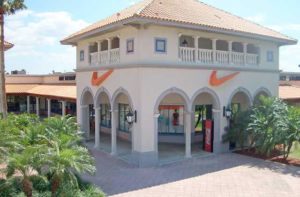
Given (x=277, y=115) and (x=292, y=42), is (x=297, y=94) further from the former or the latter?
(x=277, y=115)

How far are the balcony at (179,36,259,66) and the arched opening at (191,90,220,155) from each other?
2.00 meters

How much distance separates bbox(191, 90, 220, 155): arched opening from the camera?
68.2 feet

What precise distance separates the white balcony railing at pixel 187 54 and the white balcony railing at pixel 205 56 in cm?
55

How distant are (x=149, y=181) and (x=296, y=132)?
832cm

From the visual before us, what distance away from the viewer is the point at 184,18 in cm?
1847

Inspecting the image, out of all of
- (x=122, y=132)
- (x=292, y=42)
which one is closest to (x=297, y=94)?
(x=292, y=42)

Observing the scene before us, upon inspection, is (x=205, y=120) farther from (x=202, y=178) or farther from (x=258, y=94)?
(x=202, y=178)

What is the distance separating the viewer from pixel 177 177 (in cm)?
1623

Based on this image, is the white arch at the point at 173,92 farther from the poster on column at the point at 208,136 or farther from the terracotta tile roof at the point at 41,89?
the terracotta tile roof at the point at 41,89

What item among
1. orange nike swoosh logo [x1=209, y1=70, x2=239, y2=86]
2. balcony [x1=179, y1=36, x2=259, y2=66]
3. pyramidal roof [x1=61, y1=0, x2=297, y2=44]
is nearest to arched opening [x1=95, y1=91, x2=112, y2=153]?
pyramidal roof [x1=61, y1=0, x2=297, y2=44]

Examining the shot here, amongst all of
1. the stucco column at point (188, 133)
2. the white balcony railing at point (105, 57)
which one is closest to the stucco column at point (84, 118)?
the white balcony railing at point (105, 57)

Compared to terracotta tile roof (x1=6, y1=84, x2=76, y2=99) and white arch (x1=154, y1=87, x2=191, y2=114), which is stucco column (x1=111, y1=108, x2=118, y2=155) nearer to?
white arch (x1=154, y1=87, x2=191, y2=114)

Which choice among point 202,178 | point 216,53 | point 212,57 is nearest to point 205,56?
point 212,57

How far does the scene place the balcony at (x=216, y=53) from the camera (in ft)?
63.0
